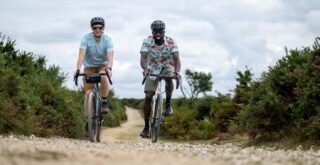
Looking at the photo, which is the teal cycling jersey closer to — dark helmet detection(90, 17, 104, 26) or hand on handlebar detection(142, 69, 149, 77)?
dark helmet detection(90, 17, 104, 26)

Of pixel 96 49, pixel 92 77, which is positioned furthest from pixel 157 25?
pixel 92 77

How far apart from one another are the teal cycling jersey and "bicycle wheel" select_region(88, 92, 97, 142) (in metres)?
0.65

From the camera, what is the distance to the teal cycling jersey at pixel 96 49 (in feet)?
39.0

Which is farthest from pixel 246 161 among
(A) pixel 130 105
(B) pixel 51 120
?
(A) pixel 130 105

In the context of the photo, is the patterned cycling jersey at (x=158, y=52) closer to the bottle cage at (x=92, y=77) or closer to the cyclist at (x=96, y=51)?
the cyclist at (x=96, y=51)

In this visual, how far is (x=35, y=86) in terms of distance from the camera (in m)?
18.4

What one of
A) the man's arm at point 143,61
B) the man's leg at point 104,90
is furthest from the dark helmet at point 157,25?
the man's leg at point 104,90

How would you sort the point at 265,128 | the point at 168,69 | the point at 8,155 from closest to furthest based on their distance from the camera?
the point at 8,155 < the point at 168,69 < the point at 265,128

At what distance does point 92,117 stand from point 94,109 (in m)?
0.18

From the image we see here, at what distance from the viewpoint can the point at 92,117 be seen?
11.9 metres

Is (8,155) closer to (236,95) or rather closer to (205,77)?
(236,95)

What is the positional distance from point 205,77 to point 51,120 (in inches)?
1889

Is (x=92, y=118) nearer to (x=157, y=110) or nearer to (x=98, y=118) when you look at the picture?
(x=98, y=118)

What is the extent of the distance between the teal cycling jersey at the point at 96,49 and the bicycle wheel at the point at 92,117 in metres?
0.65
